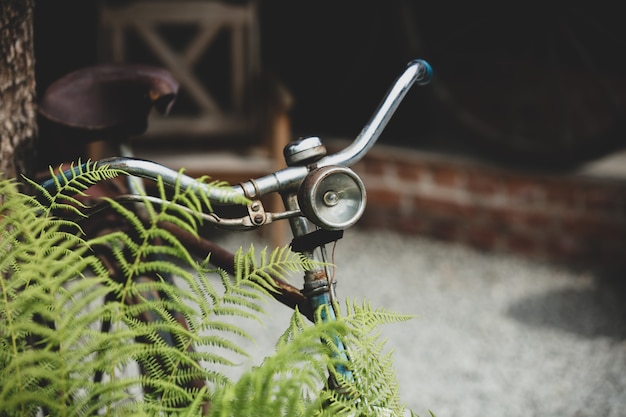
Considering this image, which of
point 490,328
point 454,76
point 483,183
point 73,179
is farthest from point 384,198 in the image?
point 73,179

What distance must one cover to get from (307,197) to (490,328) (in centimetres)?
→ 233

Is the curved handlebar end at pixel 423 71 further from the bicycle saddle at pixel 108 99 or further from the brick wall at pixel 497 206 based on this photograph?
the brick wall at pixel 497 206

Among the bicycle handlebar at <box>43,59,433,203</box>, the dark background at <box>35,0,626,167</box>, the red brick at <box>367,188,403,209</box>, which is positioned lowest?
the red brick at <box>367,188,403,209</box>

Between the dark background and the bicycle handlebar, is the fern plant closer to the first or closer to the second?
the bicycle handlebar

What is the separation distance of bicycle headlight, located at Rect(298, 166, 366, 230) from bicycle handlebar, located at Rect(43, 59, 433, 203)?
0.17 ft

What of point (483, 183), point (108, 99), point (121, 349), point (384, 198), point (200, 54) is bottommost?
point (384, 198)

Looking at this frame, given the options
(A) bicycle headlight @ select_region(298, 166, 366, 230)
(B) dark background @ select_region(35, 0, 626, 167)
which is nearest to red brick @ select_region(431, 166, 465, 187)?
(B) dark background @ select_region(35, 0, 626, 167)

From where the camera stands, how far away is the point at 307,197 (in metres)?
1.19

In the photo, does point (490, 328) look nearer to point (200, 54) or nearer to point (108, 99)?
point (200, 54)

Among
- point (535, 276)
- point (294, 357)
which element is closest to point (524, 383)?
point (535, 276)

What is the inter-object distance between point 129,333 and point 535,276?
3.10m

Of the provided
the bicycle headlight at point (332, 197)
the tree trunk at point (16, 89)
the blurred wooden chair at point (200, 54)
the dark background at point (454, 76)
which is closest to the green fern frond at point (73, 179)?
the bicycle headlight at point (332, 197)

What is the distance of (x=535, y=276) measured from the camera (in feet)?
12.4

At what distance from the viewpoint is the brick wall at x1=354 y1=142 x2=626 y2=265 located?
12.1ft
